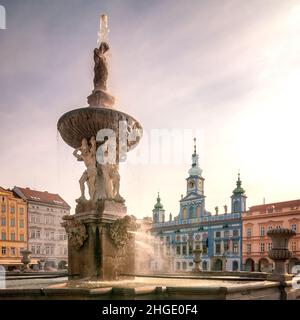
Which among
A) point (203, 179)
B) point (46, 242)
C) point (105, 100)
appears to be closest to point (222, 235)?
point (203, 179)

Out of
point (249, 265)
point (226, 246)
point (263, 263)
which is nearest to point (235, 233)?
point (226, 246)

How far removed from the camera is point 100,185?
9.70 m

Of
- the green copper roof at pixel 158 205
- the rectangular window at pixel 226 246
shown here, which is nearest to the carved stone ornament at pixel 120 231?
the rectangular window at pixel 226 246

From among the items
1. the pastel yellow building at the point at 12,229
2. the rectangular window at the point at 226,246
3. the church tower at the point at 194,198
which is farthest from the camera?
the church tower at the point at 194,198

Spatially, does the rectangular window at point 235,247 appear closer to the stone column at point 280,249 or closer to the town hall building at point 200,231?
the town hall building at point 200,231

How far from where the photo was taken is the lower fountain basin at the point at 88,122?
9.49 metres

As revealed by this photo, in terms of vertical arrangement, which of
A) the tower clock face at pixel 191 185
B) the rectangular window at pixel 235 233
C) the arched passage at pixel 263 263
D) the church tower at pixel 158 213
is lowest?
the arched passage at pixel 263 263

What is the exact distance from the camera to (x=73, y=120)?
9.59 m

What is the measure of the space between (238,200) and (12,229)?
34.1 m

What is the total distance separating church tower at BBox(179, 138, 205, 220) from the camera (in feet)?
206

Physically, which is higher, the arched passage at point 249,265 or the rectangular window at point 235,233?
the rectangular window at point 235,233

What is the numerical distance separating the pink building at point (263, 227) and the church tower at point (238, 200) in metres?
1.94
